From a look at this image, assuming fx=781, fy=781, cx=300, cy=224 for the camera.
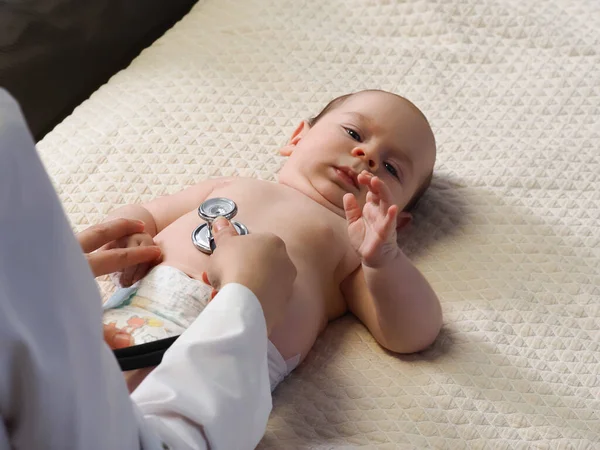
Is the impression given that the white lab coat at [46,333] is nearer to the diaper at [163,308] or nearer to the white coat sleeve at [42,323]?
the white coat sleeve at [42,323]

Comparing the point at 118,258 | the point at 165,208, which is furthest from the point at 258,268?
the point at 165,208

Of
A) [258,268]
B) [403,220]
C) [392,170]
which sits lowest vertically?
[403,220]

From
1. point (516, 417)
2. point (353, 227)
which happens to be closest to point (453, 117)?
point (353, 227)

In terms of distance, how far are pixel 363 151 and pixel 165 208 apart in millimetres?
Result: 316

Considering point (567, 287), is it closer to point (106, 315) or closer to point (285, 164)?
point (285, 164)

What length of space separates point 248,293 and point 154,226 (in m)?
0.45

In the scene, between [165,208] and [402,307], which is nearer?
[402,307]

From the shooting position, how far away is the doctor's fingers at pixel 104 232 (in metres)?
1.04

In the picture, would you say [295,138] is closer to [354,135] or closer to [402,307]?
[354,135]

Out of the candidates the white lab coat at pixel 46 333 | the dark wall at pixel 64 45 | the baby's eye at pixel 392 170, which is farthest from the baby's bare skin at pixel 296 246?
the dark wall at pixel 64 45

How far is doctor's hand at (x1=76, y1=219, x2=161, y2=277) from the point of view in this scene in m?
1.01

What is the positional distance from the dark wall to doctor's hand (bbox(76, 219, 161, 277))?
2.35 feet

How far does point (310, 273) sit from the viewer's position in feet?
3.62

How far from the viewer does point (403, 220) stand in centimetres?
132
